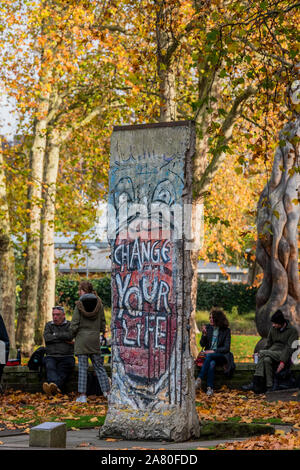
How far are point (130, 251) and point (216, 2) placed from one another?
6.74 m

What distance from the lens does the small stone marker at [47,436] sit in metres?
7.19

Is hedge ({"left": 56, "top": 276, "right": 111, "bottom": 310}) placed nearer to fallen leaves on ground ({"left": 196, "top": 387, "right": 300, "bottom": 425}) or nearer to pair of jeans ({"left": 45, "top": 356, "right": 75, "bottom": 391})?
pair of jeans ({"left": 45, "top": 356, "right": 75, "bottom": 391})

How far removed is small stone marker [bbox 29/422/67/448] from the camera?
283 inches

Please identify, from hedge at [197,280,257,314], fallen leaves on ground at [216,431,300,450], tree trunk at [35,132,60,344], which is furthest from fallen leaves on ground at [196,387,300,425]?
hedge at [197,280,257,314]

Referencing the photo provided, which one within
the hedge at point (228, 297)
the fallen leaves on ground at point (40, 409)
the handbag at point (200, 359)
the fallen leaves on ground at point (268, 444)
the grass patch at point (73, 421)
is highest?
the hedge at point (228, 297)

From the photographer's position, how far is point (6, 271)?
779 inches

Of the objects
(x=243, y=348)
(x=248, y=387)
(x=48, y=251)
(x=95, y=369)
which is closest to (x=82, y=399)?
(x=95, y=369)

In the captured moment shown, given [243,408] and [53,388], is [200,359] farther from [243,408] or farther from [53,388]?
[53,388]

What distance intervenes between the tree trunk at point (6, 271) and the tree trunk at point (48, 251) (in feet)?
10.1

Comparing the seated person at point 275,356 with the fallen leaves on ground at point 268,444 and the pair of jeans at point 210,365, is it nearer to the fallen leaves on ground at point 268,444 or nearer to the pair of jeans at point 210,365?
the pair of jeans at point 210,365

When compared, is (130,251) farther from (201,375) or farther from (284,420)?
(201,375)

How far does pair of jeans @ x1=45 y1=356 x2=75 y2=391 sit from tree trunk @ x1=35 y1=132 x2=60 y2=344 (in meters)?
10.5

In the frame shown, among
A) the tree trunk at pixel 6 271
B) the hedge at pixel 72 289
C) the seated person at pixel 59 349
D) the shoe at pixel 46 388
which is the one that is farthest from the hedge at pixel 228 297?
the shoe at pixel 46 388

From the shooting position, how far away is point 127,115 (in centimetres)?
2795
